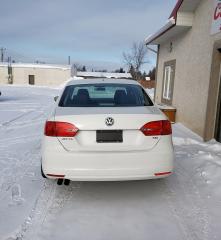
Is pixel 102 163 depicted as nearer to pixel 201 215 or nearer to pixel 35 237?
pixel 35 237

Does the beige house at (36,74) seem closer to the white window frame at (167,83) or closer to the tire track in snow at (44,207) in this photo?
the white window frame at (167,83)

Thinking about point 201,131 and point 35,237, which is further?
point 201,131

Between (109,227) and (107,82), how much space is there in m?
2.40

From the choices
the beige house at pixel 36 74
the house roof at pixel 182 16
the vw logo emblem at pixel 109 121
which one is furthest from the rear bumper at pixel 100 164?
the beige house at pixel 36 74

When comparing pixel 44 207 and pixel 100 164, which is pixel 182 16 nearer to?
pixel 100 164

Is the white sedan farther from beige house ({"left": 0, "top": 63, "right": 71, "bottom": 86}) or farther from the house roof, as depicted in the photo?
beige house ({"left": 0, "top": 63, "right": 71, "bottom": 86})

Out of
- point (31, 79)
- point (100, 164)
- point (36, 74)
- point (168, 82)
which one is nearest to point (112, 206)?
point (100, 164)

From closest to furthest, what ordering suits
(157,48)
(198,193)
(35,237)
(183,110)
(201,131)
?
(35,237)
(198,193)
(201,131)
(183,110)
(157,48)

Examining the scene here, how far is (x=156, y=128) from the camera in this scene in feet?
11.6

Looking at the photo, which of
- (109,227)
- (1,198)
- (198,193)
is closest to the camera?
(109,227)

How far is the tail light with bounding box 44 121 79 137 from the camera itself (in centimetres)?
342

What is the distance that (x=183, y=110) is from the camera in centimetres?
961

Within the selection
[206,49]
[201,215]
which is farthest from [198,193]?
[206,49]

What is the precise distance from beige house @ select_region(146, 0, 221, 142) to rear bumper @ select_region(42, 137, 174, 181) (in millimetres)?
3938
